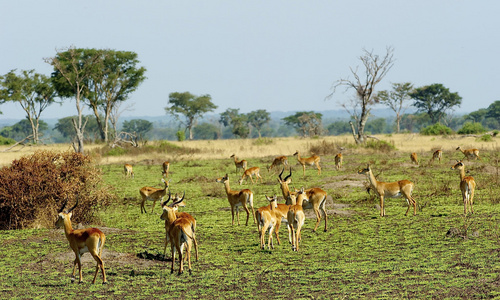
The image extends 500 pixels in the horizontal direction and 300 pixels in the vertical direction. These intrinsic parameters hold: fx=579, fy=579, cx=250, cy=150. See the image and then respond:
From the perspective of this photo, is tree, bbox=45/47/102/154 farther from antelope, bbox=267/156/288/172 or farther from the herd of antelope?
the herd of antelope

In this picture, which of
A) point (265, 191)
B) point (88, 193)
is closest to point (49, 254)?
point (88, 193)

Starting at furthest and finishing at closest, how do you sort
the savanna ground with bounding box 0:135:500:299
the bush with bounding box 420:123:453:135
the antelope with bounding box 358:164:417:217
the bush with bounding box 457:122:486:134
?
the bush with bounding box 457:122:486:134 < the bush with bounding box 420:123:453:135 < the antelope with bounding box 358:164:417:217 < the savanna ground with bounding box 0:135:500:299

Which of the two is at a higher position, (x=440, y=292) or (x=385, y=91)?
(x=385, y=91)

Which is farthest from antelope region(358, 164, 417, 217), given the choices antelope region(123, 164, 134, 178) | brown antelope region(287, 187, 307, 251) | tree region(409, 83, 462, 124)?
tree region(409, 83, 462, 124)

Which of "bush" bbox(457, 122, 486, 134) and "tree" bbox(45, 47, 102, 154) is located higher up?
"tree" bbox(45, 47, 102, 154)

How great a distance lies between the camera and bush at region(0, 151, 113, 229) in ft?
47.2

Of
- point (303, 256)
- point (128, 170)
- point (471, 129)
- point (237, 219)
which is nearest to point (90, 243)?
point (303, 256)

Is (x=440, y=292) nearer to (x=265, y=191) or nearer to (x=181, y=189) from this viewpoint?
(x=265, y=191)

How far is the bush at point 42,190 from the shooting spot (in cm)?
1440

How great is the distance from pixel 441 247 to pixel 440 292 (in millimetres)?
3080

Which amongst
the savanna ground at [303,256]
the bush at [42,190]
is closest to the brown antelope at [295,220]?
the savanna ground at [303,256]

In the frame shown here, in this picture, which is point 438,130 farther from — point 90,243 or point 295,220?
point 90,243

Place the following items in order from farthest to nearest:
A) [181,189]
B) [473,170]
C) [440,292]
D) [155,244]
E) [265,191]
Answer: [473,170] < [181,189] < [265,191] < [155,244] < [440,292]

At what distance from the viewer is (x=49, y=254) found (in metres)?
11.5
